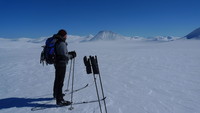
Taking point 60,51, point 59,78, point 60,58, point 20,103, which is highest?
point 60,51

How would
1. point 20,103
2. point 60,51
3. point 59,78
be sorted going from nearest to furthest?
point 60,51, point 59,78, point 20,103

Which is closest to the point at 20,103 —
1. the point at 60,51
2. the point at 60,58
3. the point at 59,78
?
the point at 59,78

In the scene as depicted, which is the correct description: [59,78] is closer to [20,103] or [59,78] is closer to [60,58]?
[60,58]

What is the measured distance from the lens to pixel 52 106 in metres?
5.32

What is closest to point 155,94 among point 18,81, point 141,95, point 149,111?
point 141,95

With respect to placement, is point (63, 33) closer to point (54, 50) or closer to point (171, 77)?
point (54, 50)

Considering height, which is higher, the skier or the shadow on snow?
the skier

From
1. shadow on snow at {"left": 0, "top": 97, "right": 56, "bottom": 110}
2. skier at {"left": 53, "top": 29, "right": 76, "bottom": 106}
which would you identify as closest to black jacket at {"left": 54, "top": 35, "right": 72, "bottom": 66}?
skier at {"left": 53, "top": 29, "right": 76, "bottom": 106}

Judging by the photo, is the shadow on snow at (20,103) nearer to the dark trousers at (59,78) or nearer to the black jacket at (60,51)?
the dark trousers at (59,78)

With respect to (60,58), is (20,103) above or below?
below

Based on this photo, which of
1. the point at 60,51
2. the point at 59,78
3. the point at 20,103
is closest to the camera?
the point at 60,51

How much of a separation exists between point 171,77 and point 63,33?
592 centimetres

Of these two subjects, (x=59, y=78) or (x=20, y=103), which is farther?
(x=20, y=103)

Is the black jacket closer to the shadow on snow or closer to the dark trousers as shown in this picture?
the dark trousers
